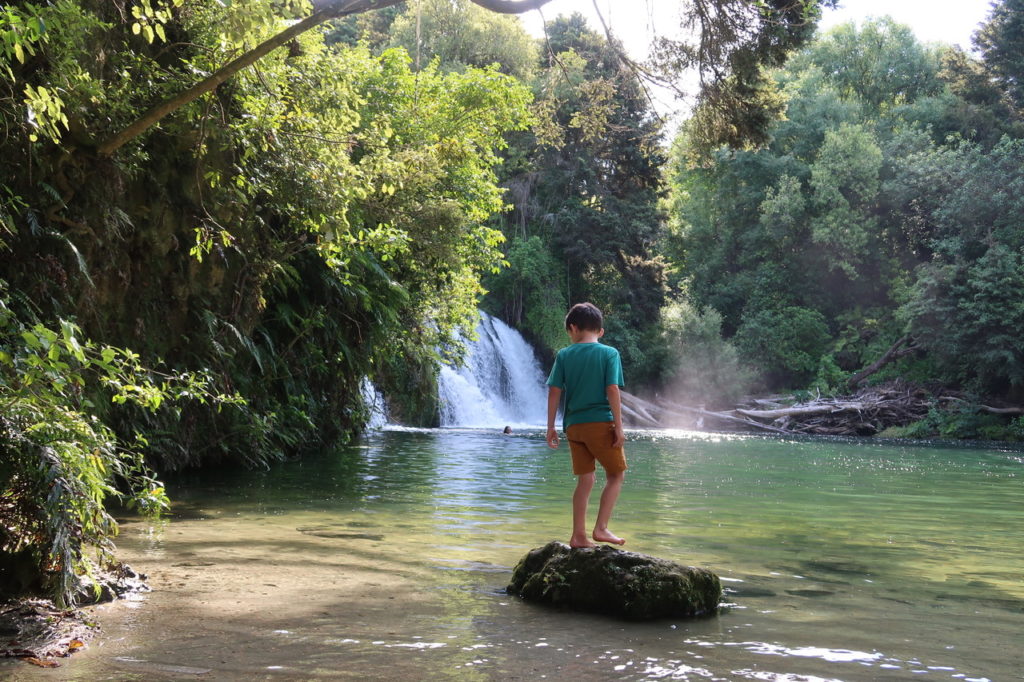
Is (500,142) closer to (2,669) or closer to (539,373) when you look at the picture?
(539,373)

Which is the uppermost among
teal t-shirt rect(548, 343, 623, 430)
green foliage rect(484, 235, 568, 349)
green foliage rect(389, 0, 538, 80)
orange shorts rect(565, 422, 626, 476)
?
green foliage rect(389, 0, 538, 80)

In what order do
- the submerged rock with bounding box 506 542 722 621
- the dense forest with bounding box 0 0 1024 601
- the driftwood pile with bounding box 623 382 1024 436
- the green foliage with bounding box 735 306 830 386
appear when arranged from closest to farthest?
the submerged rock with bounding box 506 542 722 621 < the dense forest with bounding box 0 0 1024 601 < the driftwood pile with bounding box 623 382 1024 436 < the green foliage with bounding box 735 306 830 386

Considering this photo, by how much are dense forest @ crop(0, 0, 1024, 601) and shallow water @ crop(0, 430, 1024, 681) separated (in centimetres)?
82

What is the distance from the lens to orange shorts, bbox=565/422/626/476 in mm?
6301

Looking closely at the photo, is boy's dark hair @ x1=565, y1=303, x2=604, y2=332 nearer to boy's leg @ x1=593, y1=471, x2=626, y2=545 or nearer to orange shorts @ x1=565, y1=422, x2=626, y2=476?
orange shorts @ x1=565, y1=422, x2=626, y2=476

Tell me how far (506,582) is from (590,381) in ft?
4.81

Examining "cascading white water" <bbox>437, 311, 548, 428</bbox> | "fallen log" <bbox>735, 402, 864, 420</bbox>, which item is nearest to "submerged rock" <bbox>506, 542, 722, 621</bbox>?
"cascading white water" <bbox>437, 311, 548, 428</bbox>

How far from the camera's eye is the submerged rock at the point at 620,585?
5258mm

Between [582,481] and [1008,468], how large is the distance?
18432mm

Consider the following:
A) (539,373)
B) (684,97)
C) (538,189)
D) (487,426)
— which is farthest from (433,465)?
(538,189)

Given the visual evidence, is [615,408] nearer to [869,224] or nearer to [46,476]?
[46,476]

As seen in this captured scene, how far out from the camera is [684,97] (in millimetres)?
9836

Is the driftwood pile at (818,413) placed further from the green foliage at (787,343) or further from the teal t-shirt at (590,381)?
the teal t-shirt at (590,381)

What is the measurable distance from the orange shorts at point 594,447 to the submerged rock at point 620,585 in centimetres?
72
